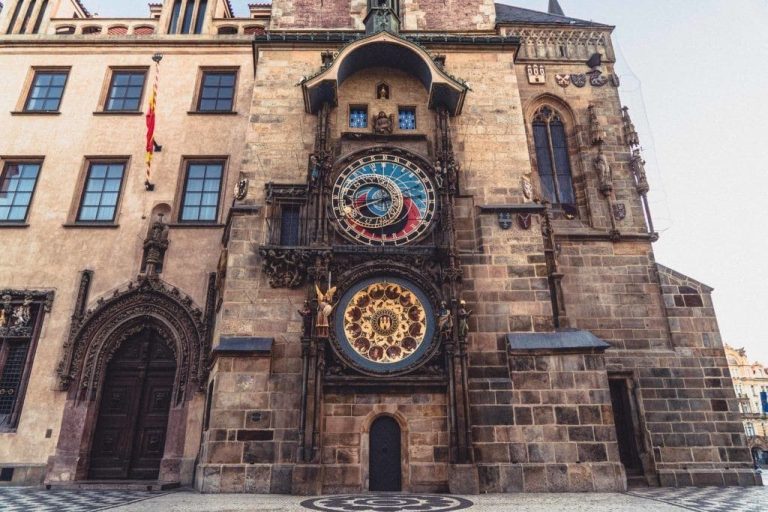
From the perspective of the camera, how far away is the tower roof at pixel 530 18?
16.7 m

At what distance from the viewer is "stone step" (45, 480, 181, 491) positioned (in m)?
10.6

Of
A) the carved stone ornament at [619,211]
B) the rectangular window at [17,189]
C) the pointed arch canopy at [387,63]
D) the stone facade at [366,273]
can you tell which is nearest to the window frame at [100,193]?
the stone facade at [366,273]

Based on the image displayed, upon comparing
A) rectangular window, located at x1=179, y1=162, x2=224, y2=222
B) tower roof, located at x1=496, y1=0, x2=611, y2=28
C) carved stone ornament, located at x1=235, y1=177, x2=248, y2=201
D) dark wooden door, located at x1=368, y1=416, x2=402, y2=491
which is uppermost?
tower roof, located at x1=496, y1=0, x2=611, y2=28

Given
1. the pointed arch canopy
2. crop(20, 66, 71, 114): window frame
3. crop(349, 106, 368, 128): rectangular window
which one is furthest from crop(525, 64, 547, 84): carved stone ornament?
crop(20, 66, 71, 114): window frame

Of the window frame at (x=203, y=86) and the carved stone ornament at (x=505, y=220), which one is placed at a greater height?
the window frame at (x=203, y=86)

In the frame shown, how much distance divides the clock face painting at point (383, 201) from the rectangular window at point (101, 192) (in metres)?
8.18

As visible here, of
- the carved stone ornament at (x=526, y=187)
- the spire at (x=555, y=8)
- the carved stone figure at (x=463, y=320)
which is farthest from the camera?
the spire at (x=555, y=8)

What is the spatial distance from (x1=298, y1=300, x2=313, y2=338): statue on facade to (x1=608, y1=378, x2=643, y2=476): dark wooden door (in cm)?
801

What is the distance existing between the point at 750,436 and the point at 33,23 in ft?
217

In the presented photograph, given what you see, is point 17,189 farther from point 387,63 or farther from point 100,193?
point 387,63

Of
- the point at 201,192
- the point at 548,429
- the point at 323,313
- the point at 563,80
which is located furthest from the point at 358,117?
the point at 548,429

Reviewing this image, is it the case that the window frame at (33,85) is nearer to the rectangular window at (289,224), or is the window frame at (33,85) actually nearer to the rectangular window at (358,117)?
the rectangular window at (289,224)

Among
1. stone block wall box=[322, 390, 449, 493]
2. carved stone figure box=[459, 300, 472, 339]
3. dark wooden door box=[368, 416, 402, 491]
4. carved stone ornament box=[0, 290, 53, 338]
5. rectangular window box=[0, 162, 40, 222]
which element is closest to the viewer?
stone block wall box=[322, 390, 449, 493]

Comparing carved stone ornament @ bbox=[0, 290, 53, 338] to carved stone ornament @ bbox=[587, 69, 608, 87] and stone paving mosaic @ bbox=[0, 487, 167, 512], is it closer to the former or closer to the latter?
stone paving mosaic @ bbox=[0, 487, 167, 512]
